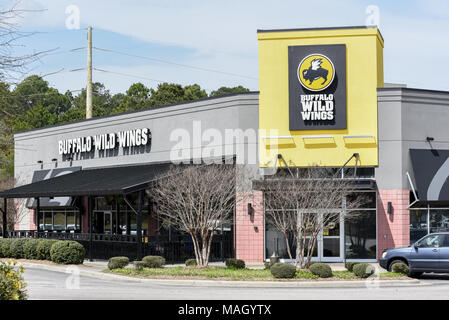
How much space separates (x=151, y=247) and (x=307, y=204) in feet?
24.8

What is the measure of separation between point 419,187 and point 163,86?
2105 inches

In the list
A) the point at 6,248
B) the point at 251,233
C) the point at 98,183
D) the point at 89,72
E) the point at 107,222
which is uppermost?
the point at 89,72

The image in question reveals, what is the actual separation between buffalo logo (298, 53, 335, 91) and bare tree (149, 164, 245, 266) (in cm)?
548

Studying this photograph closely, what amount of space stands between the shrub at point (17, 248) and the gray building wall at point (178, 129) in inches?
180

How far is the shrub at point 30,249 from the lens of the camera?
32.6 meters

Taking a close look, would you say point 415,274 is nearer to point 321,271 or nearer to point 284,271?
point 321,271

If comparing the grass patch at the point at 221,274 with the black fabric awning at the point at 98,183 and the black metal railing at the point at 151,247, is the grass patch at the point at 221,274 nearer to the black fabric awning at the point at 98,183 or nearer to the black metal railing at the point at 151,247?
the black metal railing at the point at 151,247

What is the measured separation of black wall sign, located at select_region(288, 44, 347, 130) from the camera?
32094 mm

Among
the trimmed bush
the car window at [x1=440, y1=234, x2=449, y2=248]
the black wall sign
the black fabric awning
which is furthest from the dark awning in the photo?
the black fabric awning

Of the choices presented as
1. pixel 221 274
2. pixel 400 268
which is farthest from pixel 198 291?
pixel 400 268

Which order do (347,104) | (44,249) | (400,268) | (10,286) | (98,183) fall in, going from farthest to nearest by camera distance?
(98,183) → (347,104) → (44,249) → (400,268) → (10,286)

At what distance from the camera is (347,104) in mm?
32031

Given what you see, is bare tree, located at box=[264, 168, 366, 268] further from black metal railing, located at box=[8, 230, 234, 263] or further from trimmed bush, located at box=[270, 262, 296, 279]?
black metal railing, located at box=[8, 230, 234, 263]
